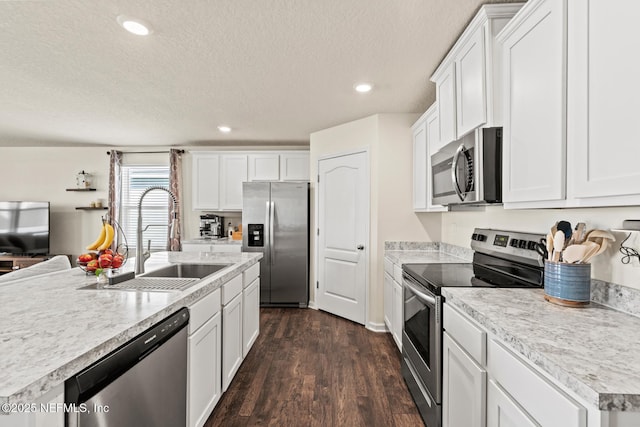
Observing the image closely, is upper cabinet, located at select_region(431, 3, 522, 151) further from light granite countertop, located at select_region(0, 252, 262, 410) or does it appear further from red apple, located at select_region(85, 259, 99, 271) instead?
red apple, located at select_region(85, 259, 99, 271)

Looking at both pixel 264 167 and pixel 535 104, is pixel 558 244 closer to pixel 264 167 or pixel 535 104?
pixel 535 104

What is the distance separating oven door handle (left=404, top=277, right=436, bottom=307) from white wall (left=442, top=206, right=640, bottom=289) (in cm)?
71

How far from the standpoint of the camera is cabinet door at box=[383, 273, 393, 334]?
3035 mm

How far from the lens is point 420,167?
310 centimetres

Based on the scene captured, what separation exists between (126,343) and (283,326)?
2.58 m

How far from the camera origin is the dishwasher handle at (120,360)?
851 mm

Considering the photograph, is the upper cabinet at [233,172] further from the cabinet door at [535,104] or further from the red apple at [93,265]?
the cabinet door at [535,104]

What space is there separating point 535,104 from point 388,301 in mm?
2327

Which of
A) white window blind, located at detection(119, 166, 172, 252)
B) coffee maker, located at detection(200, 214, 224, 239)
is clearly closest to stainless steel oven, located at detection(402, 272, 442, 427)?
coffee maker, located at detection(200, 214, 224, 239)

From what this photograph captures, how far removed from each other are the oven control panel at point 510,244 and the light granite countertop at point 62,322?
1.75 metres

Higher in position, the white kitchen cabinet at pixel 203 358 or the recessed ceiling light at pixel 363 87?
the recessed ceiling light at pixel 363 87

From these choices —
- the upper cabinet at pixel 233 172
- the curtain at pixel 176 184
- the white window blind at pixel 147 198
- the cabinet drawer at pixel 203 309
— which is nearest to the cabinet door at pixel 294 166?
the upper cabinet at pixel 233 172

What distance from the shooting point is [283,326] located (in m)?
3.51

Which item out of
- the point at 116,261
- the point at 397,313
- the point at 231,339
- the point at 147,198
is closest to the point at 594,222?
the point at 397,313
